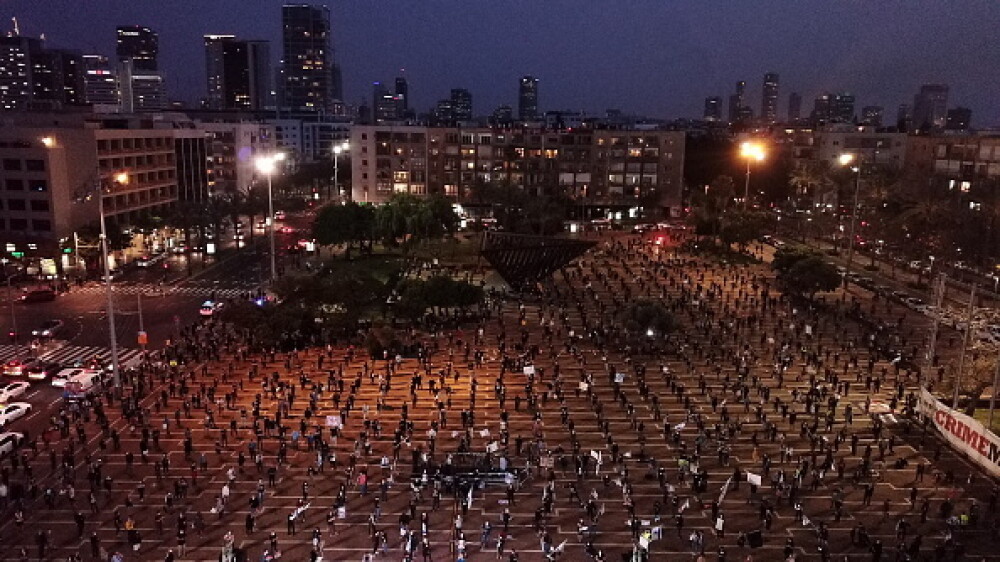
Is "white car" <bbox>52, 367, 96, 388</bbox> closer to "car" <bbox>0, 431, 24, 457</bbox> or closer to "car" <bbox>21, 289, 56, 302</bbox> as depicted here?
"car" <bbox>0, 431, 24, 457</bbox>

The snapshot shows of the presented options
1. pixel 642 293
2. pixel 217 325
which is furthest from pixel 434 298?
pixel 642 293

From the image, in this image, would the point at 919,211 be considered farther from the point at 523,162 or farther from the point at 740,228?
the point at 523,162

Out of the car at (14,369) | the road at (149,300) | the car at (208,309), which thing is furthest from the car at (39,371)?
the car at (208,309)

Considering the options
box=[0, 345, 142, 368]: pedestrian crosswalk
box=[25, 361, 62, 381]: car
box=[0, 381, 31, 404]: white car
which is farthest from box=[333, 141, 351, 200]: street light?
box=[0, 381, 31, 404]: white car

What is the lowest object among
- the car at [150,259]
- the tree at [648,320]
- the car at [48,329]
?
the car at [48,329]

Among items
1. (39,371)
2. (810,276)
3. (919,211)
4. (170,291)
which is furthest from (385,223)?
(919,211)

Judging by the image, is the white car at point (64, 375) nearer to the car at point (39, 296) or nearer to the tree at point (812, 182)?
the car at point (39, 296)
